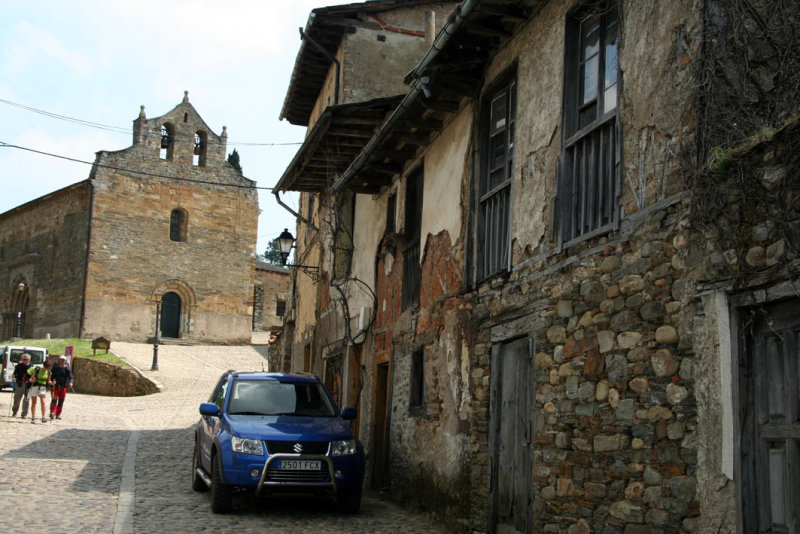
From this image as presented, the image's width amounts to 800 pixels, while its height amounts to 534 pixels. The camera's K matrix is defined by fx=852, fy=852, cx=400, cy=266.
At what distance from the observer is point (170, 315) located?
42.5 meters

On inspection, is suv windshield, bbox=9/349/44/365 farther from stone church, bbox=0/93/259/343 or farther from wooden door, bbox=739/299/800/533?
wooden door, bbox=739/299/800/533

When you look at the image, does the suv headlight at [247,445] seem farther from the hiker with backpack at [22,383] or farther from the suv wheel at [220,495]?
the hiker with backpack at [22,383]

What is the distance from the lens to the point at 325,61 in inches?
786

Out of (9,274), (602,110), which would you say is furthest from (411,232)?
(9,274)

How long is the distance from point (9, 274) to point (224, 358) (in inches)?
697

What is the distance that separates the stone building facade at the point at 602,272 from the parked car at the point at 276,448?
103 centimetres

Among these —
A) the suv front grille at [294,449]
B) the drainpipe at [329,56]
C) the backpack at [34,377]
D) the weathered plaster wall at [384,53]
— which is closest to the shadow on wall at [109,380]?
the backpack at [34,377]

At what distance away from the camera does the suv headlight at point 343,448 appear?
9.84 m

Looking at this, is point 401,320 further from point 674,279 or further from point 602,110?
point 674,279

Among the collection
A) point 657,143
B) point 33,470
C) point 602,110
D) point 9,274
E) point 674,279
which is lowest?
point 33,470

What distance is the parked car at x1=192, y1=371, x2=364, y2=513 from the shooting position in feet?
31.2

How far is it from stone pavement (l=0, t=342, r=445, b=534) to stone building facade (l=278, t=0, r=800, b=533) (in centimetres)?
138

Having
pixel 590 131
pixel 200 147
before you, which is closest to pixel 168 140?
pixel 200 147

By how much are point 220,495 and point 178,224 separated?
35.5m
